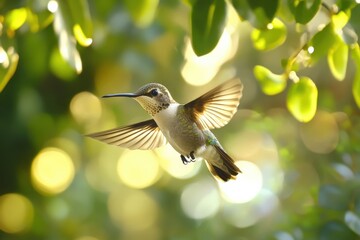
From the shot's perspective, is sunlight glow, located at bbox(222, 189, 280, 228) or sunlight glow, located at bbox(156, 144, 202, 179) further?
sunlight glow, located at bbox(156, 144, 202, 179)

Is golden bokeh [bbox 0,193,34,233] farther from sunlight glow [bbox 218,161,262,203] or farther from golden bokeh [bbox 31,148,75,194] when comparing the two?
sunlight glow [bbox 218,161,262,203]

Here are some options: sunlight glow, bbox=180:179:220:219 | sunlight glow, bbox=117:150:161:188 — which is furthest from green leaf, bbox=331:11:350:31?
sunlight glow, bbox=117:150:161:188

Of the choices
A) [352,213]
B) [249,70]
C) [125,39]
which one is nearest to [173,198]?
[249,70]

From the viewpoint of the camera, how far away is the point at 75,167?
2877mm

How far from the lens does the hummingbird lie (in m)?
0.88

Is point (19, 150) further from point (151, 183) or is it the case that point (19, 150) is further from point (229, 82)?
point (229, 82)

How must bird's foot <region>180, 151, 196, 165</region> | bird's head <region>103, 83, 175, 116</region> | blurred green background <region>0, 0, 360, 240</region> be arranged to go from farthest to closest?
blurred green background <region>0, 0, 360, 240</region> < bird's foot <region>180, 151, 196, 165</region> < bird's head <region>103, 83, 175, 116</region>

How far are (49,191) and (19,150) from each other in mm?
200

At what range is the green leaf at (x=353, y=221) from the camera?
4.38 feet

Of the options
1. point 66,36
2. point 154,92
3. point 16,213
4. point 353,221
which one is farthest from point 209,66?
point 154,92

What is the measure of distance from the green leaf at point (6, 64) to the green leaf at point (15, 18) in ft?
0.15

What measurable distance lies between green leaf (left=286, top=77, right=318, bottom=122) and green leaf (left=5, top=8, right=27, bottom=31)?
0.41 metres

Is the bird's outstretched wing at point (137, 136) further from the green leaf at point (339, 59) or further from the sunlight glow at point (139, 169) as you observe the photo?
the sunlight glow at point (139, 169)

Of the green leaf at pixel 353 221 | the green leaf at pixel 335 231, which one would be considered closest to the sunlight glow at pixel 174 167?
the green leaf at pixel 335 231
